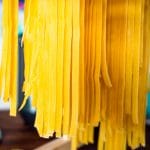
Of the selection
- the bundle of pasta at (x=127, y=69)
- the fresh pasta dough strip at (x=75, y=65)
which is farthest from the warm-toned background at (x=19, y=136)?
the fresh pasta dough strip at (x=75, y=65)

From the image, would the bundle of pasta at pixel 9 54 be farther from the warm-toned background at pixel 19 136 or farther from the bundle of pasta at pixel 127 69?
the warm-toned background at pixel 19 136

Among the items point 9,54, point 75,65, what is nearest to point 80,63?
point 75,65

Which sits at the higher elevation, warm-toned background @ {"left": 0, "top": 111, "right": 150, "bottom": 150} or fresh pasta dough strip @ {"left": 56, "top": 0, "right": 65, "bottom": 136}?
fresh pasta dough strip @ {"left": 56, "top": 0, "right": 65, "bottom": 136}

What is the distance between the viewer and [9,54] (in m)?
0.44

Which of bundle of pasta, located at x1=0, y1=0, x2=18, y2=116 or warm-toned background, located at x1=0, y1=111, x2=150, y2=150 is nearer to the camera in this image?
bundle of pasta, located at x1=0, y1=0, x2=18, y2=116

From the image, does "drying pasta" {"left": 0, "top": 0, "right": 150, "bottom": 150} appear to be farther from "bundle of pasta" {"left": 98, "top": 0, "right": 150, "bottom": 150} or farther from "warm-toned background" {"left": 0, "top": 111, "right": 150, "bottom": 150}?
"warm-toned background" {"left": 0, "top": 111, "right": 150, "bottom": 150}

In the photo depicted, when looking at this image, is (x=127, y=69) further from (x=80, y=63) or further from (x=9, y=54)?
(x=9, y=54)

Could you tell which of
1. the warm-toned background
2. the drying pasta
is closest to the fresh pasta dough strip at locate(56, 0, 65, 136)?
the drying pasta

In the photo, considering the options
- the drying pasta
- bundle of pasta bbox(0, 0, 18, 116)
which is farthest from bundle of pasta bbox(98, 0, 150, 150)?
bundle of pasta bbox(0, 0, 18, 116)

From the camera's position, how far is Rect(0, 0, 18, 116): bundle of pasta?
430mm

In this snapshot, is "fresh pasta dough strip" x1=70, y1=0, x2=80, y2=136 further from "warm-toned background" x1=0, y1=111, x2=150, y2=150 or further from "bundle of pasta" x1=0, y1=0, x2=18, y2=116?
"warm-toned background" x1=0, y1=111, x2=150, y2=150

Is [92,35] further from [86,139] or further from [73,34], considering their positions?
[86,139]

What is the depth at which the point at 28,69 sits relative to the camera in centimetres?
45

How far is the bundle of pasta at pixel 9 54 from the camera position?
43cm
